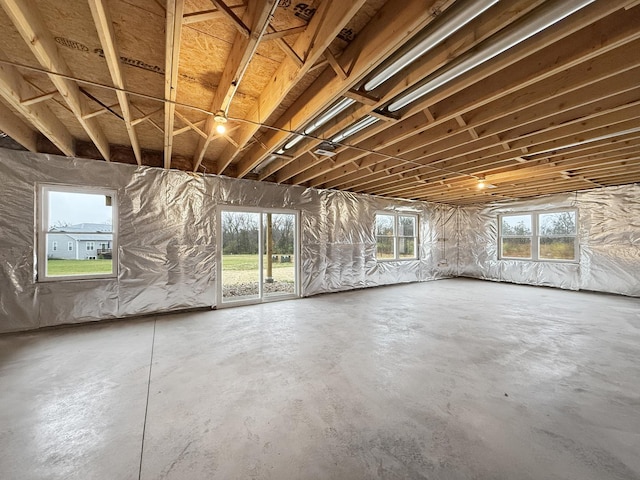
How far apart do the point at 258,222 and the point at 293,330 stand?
2.27 m

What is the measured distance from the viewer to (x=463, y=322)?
3775 millimetres

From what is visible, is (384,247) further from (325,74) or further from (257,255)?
(325,74)

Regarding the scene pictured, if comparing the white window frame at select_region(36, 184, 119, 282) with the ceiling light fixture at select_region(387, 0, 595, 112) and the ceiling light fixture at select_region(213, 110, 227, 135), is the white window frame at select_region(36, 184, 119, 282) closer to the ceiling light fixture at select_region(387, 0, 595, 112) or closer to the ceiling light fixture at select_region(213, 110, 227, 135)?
the ceiling light fixture at select_region(213, 110, 227, 135)

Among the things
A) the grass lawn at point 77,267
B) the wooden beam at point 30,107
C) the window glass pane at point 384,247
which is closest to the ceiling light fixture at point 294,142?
the wooden beam at point 30,107

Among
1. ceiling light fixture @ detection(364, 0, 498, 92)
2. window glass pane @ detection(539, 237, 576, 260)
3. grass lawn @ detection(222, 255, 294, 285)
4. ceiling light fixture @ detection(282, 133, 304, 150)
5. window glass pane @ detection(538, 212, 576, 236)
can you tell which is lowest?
grass lawn @ detection(222, 255, 294, 285)

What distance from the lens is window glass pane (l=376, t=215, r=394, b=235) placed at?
6.69 metres

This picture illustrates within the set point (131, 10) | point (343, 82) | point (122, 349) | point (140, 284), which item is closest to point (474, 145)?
point (343, 82)

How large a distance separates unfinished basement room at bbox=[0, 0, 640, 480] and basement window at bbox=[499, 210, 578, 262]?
14.9 inches

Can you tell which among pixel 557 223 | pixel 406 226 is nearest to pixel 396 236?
pixel 406 226

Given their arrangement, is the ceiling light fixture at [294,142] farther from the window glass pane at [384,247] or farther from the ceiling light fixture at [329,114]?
the window glass pane at [384,247]

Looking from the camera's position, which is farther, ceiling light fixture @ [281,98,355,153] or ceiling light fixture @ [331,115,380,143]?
ceiling light fixture @ [331,115,380,143]

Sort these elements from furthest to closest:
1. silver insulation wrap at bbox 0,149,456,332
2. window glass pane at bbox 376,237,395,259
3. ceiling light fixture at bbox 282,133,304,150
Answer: window glass pane at bbox 376,237,395,259 < silver insulation wrap at bbox 0,149,456,332 < ceiling light fixture at bbox 282,133,304,150

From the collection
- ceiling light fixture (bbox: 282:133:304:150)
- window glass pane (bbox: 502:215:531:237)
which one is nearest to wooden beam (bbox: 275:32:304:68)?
ceiling light fixture (bbox: 282:133:304:150)

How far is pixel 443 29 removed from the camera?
140 cm
